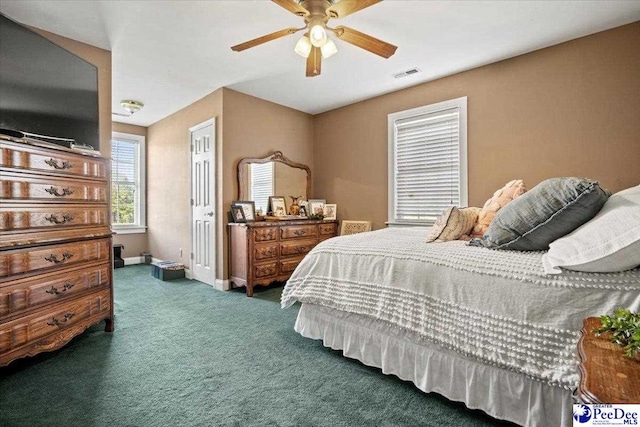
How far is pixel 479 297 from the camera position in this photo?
57.4 inches

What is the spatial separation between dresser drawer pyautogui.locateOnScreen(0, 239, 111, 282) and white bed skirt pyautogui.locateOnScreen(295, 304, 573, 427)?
5.62 ft

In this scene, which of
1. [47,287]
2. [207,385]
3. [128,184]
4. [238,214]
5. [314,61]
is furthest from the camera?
[128,184]

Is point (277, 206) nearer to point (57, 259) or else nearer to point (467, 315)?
point (57, 259)

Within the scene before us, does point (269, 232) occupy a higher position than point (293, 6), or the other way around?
point (293, 6)

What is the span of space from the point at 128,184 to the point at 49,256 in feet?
13.7

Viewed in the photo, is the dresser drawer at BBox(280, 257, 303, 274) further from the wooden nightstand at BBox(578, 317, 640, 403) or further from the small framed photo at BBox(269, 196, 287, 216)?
the wooden nightstand at BBox(578, 317, 640, 403)

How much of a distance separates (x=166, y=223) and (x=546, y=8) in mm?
5445

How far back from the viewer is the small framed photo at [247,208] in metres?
3.96

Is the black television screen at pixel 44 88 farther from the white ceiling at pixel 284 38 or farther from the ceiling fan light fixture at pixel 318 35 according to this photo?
the ceiling fan light fixture at pixel 318 35

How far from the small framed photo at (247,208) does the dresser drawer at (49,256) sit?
164 centimetres

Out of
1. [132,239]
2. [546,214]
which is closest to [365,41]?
[546,214]

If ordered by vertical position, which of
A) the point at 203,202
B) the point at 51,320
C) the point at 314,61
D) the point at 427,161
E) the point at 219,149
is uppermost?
the point at 314,61

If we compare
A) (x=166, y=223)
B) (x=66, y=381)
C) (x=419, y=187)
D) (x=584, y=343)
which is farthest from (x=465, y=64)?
(x=166, y=223)

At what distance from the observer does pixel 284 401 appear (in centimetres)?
162
